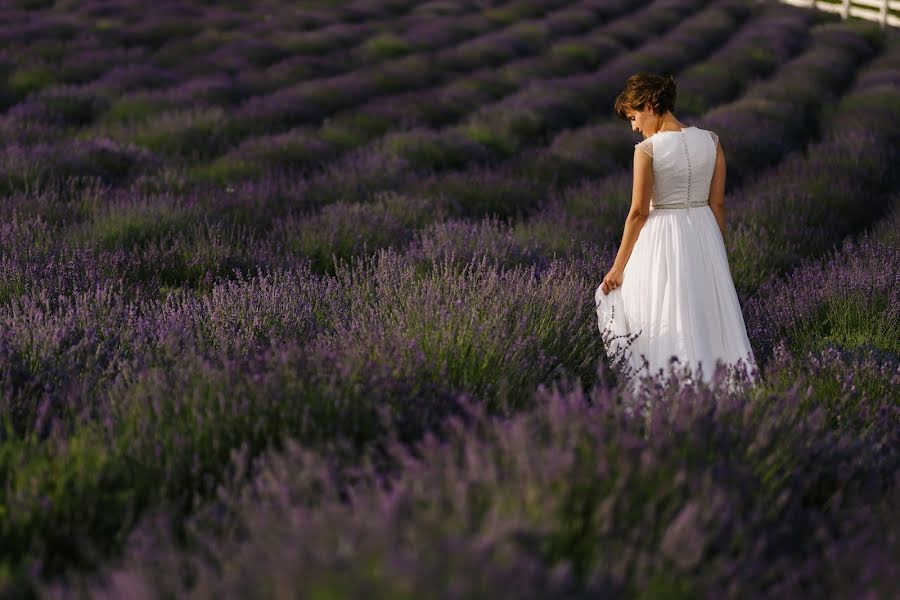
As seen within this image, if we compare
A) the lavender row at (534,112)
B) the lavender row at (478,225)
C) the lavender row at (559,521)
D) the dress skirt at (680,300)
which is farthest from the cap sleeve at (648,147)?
the lavender row at (534,112)

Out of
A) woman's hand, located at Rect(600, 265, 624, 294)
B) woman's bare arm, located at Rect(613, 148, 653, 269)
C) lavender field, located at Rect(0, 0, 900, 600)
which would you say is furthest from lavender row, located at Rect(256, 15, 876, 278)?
woman's bare arm, located at Rect(613, 148, 653, 269)

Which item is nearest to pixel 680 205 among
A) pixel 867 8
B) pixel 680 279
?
pixel 680 279

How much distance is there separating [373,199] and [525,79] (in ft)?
19.1

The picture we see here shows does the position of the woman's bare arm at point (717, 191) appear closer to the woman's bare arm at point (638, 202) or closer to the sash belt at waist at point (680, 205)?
the sash belt at waist at point (680, 205)

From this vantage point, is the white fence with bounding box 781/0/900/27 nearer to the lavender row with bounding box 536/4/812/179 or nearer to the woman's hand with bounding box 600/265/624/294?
the lavender row with bounding box 536/4/812/179

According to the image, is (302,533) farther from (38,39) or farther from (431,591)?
(38,39)

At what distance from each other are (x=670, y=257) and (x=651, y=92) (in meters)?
0.66

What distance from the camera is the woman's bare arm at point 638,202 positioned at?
11.4ft

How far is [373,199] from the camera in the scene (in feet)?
21.0

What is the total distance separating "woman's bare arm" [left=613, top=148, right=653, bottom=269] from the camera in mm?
3471

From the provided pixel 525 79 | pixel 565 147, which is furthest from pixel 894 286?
pixel 525 79

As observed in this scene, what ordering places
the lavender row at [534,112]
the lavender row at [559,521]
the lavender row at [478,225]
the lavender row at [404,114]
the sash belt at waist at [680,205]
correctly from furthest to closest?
the lavender row at [534,112]
the lavender row at [404,114]
the lavender row at [478,225]
the sash belt at waist at [680,205]
the lavender row at [559,521]

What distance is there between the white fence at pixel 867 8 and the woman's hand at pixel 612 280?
1872 cm

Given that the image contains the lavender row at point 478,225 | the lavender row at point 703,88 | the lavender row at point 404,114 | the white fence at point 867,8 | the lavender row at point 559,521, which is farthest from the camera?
the white fence at point 867,8
